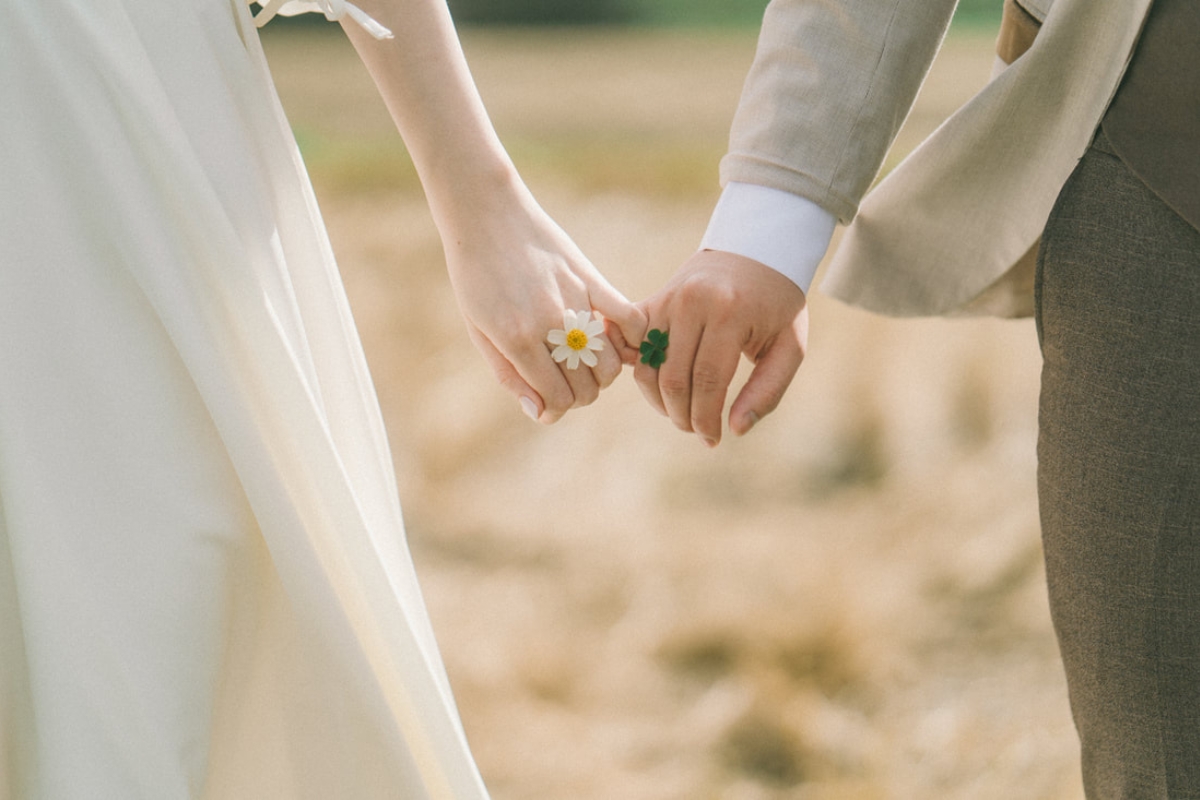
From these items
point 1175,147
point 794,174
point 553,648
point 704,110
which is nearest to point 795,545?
point 553,648

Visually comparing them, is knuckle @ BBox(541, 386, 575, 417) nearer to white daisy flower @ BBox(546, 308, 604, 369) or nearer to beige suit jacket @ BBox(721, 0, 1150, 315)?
white daisy flower @ BBox(546, 308, 604, 369)

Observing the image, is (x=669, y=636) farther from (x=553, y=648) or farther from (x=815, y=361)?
(x=815, y=361)

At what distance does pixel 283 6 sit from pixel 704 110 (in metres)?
4.12

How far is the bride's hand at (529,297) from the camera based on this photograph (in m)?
0.93

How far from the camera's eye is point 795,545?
95.5 inches

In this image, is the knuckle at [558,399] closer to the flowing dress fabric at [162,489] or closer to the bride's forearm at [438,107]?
the bride's forearm at [438,107]

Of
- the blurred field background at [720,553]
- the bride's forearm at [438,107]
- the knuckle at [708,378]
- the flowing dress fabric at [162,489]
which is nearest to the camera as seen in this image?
the flowing dress fabric at [162,489]

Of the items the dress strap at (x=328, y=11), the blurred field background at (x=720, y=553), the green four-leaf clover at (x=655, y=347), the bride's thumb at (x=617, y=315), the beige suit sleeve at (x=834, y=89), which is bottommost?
the blurred field background at (x=720, y=553)

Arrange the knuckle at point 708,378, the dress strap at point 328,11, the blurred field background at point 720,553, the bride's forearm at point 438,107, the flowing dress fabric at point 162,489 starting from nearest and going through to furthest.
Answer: the flowing dress fabric at point 162,489, the dress strap at point 328,11, the bride's forearm at point 438,107, the knuckle at point 708,378, the blurred field background at point 720,553

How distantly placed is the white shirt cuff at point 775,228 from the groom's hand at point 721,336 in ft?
0.04

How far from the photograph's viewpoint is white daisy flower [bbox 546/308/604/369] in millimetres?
959

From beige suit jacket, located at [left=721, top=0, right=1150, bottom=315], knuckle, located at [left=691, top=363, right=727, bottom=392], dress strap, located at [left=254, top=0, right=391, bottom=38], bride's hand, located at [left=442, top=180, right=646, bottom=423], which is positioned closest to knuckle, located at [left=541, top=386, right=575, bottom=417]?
bride's hand, located at [left=442, top=180, right=646, bottom=423]

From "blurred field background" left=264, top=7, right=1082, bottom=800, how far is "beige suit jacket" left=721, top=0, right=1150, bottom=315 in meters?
1.04

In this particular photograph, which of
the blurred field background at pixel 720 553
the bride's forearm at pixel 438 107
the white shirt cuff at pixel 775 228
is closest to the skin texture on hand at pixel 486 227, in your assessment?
the bride's forearm at pixel 438 107
